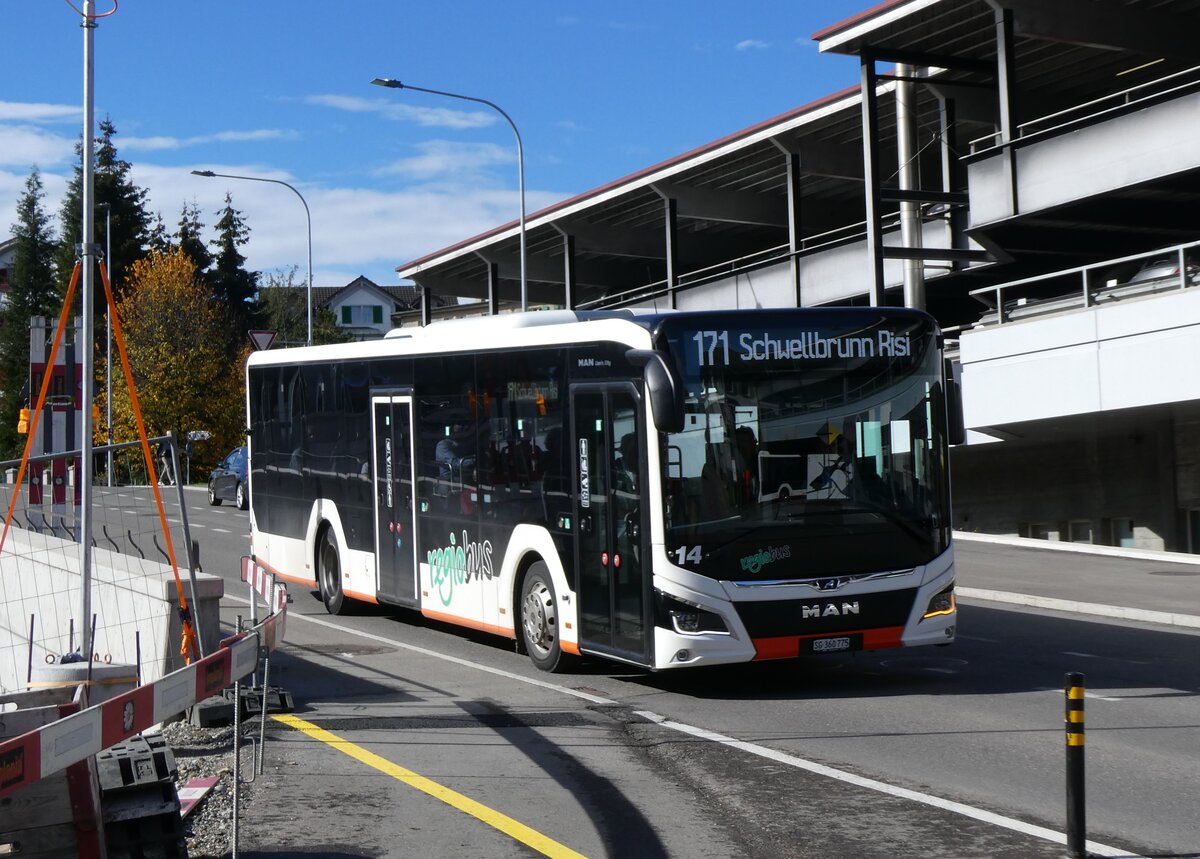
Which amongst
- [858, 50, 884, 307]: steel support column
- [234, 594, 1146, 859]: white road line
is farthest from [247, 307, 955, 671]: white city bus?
[858, 50, 884, 307]: steel support column

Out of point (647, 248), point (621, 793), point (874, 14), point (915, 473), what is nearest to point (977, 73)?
point (874, 14)

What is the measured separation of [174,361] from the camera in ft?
210

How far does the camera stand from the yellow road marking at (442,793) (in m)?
6.89

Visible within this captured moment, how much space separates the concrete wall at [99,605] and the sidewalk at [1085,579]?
9703 millimetres

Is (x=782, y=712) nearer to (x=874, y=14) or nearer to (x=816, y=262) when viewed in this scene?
(x=874, y=14)

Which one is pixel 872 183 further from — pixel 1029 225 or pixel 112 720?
pixel 112 720

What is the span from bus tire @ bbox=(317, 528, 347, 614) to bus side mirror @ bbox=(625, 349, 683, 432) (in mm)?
7593

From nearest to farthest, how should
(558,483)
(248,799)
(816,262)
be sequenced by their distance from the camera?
1. (248,799)
2. (558,483)
3. (816,262)

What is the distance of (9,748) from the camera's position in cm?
504

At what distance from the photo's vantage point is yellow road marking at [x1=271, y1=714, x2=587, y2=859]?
6.89 metres

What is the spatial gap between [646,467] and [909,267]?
21.8 metres

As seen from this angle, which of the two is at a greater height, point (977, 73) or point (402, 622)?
point (977, 73)

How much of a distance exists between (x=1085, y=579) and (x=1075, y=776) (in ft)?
44.6

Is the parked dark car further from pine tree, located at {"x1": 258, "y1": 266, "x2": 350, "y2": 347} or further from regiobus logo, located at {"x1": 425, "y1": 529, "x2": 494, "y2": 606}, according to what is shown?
pine tree, located at {"x1": 258, "y1": 266, "x2": 350, "y2": 347}
